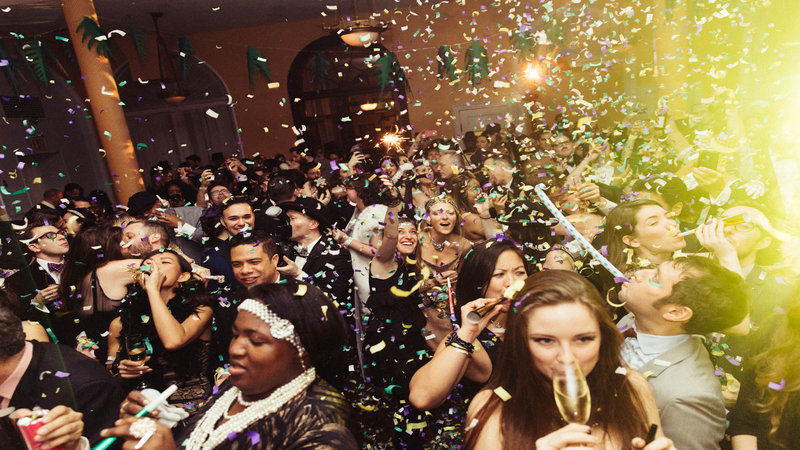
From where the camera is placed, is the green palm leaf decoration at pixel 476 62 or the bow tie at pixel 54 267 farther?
the green palm leaf decoration at pixel 476 62

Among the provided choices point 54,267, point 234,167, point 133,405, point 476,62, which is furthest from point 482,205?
point 476,62

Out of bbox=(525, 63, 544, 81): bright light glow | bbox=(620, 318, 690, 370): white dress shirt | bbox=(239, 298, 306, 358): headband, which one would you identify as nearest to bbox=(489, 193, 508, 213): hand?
bbox=(620, 318, 690, 370): white dress shirt

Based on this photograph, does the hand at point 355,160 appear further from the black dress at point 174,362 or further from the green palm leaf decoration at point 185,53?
the green palm leaf decoration at point 185,53

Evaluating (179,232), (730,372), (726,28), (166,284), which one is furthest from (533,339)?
(726,28)

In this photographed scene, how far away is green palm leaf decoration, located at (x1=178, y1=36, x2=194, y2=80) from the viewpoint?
9148mm

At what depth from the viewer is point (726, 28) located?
6.44 metres

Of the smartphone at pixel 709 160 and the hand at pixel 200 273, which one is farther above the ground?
the smartphone at pixel 709 160

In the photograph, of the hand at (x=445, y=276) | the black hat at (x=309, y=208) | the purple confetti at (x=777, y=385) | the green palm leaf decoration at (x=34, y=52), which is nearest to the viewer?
the purple confetti at (x=777, y=385)

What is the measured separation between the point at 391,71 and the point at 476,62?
72.5 inches

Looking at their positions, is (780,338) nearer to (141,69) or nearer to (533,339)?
(533,339)

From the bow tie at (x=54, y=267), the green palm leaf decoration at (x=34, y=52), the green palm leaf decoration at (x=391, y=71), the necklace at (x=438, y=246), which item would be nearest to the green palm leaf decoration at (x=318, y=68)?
the green palm leaf decoration at (x=391, y=71)

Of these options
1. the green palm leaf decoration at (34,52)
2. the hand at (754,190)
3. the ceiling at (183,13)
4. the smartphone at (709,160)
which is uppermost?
the ceiling at (183,13)

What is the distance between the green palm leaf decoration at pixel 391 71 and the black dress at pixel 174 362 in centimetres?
802

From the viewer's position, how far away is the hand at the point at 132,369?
2252 millimetres
